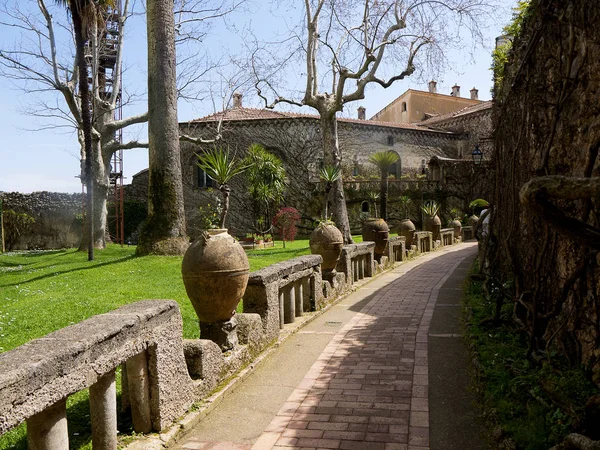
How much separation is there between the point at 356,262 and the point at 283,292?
4777 mm

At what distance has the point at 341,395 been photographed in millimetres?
4500

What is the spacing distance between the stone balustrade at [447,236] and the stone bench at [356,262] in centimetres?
1017

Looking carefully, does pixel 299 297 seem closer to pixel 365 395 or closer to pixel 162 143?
pixel 365 395

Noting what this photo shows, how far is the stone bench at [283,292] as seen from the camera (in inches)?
231

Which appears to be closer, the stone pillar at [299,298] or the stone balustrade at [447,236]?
the stone pillar at [299,298]

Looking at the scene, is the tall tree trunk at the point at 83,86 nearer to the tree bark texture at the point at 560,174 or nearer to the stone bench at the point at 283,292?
the stone bench at the point at 283,292

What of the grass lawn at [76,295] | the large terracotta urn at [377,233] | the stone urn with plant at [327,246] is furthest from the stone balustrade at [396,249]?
the stone urn with plant at [327,246]

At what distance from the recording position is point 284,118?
30141mm

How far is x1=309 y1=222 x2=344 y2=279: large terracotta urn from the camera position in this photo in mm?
9297

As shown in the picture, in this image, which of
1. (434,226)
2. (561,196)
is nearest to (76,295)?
(561,196)

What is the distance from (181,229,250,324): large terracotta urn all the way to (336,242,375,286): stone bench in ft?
18.2

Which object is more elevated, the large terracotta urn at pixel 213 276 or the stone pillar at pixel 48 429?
the large terracotta urn at pixel 213 276

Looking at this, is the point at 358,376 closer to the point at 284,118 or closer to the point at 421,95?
the point at 284,118

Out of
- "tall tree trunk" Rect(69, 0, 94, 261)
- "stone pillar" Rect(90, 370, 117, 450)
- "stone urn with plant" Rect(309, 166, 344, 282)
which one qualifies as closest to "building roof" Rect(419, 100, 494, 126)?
"tall tree trunk" Rect(69, 0, 94, 261)
